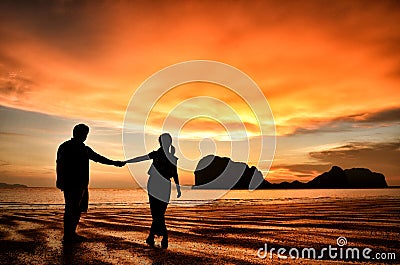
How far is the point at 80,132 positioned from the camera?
883 cm

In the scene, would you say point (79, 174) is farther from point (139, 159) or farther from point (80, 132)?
point (139, 159)

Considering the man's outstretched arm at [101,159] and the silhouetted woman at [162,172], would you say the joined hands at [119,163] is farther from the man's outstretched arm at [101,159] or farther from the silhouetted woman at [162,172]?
the silhouetted woman at [162,172]

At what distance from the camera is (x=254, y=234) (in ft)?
33.5

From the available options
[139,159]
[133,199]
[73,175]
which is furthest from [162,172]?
[133,199]

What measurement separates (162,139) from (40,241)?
375 centimetres

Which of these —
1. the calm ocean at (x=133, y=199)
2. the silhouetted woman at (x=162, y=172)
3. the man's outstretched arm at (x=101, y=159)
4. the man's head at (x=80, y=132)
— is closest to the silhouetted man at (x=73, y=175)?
the man's head at (x=80, y=132)

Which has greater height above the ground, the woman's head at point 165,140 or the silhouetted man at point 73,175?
the woman's head at point 165,140

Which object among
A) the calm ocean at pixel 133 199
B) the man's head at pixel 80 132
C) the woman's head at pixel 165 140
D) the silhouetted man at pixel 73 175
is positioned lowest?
the calm ocean at pixel 133 199

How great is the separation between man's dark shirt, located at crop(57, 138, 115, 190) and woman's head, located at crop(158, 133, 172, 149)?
197cm

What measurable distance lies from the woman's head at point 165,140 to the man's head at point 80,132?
73.7 inches

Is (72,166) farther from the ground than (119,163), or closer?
closer

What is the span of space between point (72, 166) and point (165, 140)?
7.48 feet

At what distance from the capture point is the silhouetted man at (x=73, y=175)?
28.2ft

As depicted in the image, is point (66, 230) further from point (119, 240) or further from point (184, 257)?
point (184, 257)
